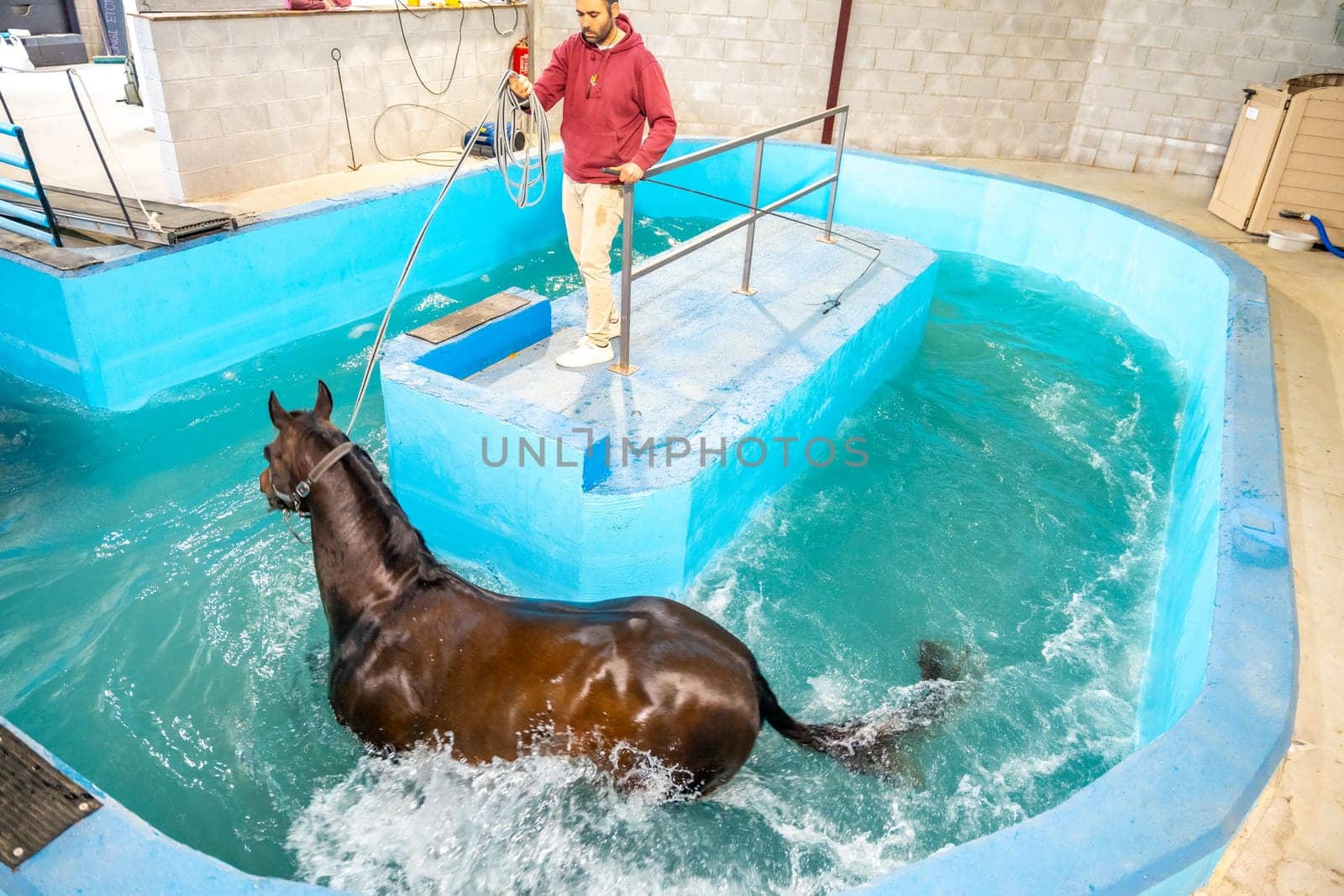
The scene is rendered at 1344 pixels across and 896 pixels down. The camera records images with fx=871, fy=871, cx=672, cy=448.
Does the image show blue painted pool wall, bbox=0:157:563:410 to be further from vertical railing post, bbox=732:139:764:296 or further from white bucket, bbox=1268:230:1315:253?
white bucket, bbox=1268:230:1315:253

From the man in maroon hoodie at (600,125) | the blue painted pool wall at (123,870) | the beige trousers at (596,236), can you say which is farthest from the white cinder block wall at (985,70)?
the blue painted pool wall at (123,870)

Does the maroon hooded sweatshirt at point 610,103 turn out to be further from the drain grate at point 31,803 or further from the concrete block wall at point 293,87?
the concrete block wall at point 293,87

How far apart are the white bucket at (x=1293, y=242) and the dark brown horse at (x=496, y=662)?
617 cm

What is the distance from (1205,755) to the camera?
2.27 m

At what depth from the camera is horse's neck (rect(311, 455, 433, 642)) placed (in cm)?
265

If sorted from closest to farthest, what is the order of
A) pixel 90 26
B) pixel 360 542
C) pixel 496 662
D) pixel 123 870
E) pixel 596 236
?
pixel 123 870, pixel 496 662, pixel 360 542, pixel 596 236, pixel 90 26

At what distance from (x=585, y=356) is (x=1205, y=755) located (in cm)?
298

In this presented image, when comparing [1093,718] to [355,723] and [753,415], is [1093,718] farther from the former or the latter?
[355,723]

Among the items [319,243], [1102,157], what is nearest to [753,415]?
[319,243]

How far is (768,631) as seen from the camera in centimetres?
366

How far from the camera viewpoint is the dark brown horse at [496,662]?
2510 mm

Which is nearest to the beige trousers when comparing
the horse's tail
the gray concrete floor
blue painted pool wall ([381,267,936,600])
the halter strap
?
blue painted pool wall ([381,267,936,600])

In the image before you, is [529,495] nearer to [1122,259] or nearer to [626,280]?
[626,280]

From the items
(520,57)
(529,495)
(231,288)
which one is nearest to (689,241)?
(529,495)
